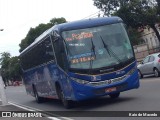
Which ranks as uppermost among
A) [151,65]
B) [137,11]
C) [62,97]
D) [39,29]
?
[39,29]

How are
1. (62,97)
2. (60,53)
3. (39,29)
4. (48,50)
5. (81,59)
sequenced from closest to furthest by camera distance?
(81,59) < (60,53) < (62,97) < (48,50) < (39,29)

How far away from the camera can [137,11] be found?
149 feet

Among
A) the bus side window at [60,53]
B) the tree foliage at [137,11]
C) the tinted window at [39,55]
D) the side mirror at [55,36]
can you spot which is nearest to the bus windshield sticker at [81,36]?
the bus side window at [60,53]

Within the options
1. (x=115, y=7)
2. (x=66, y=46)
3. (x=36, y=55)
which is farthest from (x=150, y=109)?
(x=115, y=7)

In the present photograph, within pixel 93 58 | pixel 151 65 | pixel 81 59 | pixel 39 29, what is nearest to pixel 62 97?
pixel 81 59

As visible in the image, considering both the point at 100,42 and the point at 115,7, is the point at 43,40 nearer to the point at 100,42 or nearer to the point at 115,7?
the point at 100,42

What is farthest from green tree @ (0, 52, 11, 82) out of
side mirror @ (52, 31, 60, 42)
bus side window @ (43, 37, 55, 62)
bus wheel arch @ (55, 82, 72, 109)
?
side mirror @ (52, 31, 60, 42)

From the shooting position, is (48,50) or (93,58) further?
(48,50)

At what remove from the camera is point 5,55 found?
14825 centimetres

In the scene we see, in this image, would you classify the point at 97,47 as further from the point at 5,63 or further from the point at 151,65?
the point at 5,63

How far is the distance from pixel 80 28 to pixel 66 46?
866 millimetres

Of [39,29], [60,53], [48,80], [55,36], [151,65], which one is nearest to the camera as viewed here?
[60,53]

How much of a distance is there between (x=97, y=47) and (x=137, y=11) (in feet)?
104

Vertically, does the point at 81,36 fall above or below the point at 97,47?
above
